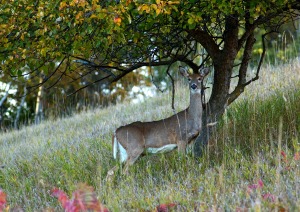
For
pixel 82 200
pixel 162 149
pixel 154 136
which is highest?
pixel 82 200

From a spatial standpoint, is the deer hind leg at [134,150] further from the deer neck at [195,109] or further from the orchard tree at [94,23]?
the orchard tree at [94,23]

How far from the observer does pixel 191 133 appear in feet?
28.0

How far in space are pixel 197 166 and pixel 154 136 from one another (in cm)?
102

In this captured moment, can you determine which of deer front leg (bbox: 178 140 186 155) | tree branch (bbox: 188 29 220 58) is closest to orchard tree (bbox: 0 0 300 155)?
tree branch (bbox: 188 29 220 58)

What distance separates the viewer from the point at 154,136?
8.41 metres

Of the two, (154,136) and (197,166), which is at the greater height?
(154,136)

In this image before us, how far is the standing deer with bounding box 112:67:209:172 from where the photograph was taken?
8.30m

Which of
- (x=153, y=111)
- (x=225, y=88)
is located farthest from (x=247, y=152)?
(x=153, y=111)

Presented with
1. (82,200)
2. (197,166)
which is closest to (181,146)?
(197,166)

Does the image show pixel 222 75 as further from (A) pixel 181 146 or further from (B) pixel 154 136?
(B) pixel 154 136

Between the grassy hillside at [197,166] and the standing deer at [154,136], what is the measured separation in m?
0.18

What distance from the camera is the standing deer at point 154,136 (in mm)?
8305

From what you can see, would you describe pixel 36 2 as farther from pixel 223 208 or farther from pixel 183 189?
pixel 223 208

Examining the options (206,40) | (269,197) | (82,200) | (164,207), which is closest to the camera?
(82,200)
